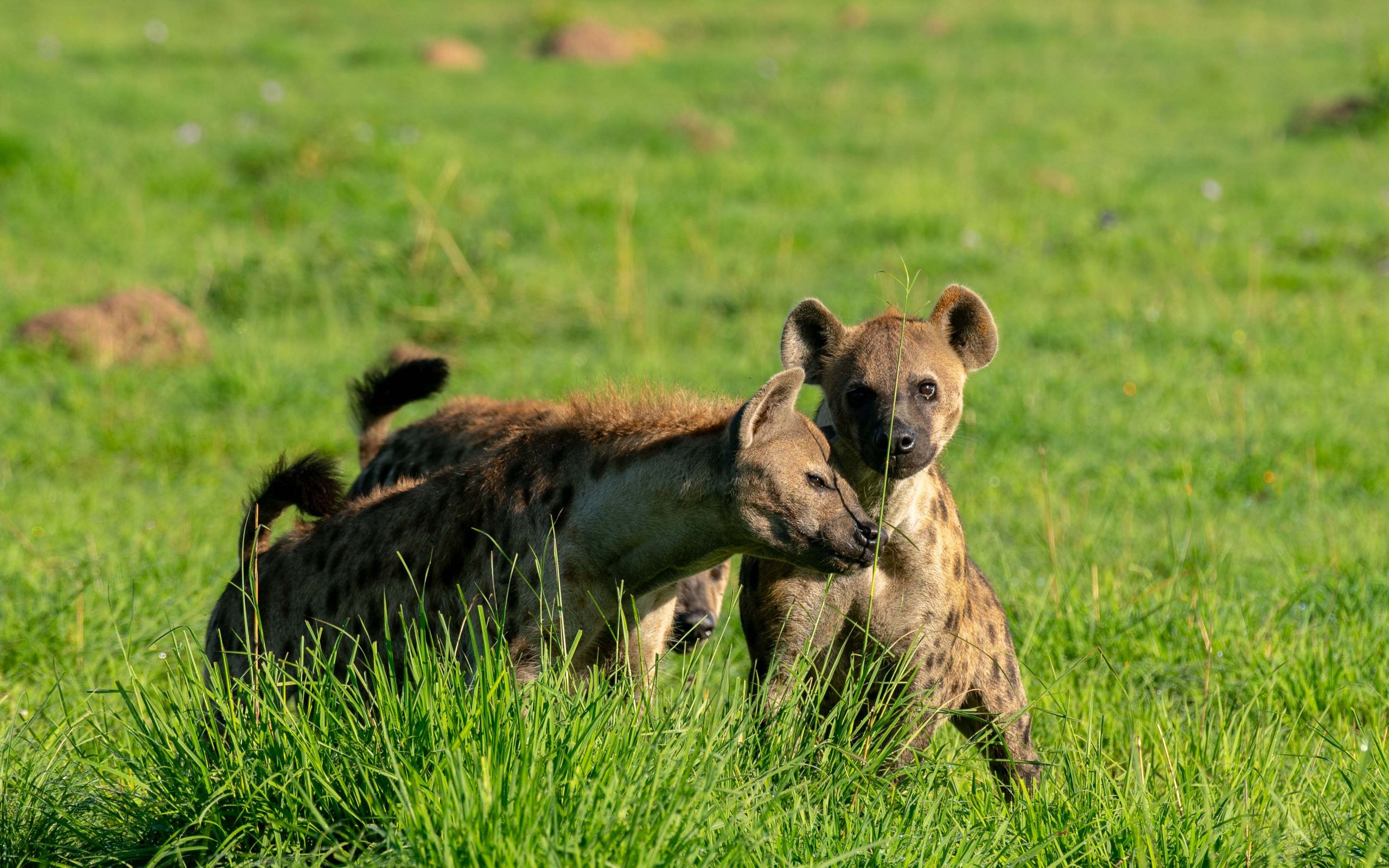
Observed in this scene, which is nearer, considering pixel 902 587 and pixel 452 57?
pixel 902 587

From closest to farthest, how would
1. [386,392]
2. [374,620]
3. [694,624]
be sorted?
[374,620] < [694,624] < [386,392]

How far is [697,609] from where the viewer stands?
411 cm

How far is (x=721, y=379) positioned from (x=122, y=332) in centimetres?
334

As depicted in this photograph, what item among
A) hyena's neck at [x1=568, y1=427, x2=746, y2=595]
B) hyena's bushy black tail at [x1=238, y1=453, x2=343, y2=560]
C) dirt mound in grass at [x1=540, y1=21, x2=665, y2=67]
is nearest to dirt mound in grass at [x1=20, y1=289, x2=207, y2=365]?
hyena's bushy black tail at [x1=238, y1=453, x2=343, y2=560]

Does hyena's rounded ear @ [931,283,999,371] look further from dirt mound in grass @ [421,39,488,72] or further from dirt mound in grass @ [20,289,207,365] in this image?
dirt mound in grass @ [421,39,488,72]

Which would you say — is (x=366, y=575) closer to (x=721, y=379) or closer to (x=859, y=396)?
(x=859, y=396)

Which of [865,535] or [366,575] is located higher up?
[865,535]

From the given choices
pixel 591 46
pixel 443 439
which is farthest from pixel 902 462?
pixel 591 46

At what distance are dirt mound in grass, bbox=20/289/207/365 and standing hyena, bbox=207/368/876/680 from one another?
459 cm

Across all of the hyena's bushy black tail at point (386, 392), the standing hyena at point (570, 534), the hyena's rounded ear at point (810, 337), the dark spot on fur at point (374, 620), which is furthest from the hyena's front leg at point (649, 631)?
the hyena's bushy black tail at point (386, 392)

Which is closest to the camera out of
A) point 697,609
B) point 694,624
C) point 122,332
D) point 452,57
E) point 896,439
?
point 896,439

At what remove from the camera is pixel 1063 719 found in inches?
150

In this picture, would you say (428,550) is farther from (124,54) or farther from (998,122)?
(124,54)

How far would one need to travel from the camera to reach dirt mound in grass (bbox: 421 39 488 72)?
57.5ft
